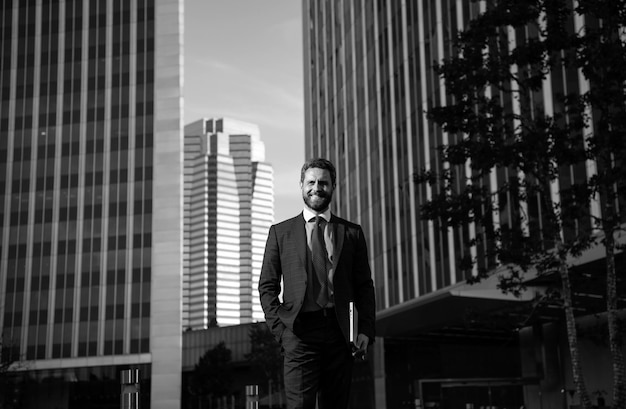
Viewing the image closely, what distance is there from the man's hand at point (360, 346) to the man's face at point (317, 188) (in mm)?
826

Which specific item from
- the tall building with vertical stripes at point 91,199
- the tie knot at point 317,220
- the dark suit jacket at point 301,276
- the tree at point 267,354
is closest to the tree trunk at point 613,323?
the dark suit jacket at point 301,276

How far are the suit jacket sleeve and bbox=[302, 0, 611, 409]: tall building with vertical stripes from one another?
2238cm

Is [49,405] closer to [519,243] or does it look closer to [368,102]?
[368,102]

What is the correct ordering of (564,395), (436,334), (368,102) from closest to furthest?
(564,395) < (436,334) < (368,102)

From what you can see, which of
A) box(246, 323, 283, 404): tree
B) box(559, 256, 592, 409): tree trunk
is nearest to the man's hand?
box(559, 256, 592, 409): tree trunk

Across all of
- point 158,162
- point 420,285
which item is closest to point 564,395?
point 420,285

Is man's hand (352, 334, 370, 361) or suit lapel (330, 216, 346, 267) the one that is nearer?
man's hand (352, 334, 370, 361)

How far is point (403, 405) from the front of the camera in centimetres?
4847

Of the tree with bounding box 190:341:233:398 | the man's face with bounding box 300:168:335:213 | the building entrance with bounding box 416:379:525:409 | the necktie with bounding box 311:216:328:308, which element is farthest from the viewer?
the tree with bounding box 190:341:233:398

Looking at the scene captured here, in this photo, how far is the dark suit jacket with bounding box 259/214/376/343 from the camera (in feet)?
16.7

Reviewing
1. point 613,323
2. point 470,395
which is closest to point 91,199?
point 470,395

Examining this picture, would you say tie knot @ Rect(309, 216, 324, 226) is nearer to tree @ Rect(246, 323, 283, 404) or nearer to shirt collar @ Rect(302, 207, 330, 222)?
shirt collar @ Rect(302, 207, 330, 222)

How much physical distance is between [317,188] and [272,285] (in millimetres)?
661

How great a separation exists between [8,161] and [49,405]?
904 inches
